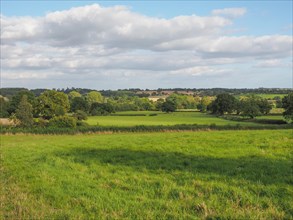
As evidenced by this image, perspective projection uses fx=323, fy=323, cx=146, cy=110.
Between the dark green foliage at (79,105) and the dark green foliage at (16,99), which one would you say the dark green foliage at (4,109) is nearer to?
the dark green foliage at (16,99)

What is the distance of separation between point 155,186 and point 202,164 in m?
4.02

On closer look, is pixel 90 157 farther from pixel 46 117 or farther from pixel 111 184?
pixel 46 117

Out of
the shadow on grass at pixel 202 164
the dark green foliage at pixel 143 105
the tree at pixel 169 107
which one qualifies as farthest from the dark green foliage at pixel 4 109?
the shadow on grass at pixel 202 164

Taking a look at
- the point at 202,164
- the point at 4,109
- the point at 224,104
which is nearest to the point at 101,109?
the point at 4,109

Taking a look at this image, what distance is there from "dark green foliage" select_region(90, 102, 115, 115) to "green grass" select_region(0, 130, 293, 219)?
368ft

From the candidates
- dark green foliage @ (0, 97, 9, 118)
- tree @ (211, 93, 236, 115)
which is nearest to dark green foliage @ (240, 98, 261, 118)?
tree @ (211, 93, 236, 115)

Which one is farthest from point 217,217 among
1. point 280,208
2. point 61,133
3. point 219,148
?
point 61,133

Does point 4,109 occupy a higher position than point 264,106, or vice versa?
point 264,106

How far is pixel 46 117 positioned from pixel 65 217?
10584 cm

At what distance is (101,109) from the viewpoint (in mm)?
130625

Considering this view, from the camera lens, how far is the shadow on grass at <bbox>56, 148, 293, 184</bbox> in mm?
11797

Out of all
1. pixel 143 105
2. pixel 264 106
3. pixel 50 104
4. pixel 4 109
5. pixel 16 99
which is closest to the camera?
pixel 50 104

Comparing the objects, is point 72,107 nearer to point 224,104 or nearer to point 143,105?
point 143,105

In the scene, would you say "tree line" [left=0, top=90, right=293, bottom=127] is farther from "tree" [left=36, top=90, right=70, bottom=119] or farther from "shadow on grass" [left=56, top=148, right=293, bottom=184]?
"shadow on grass" [left=56, top=148, right=293, bottom=184]
